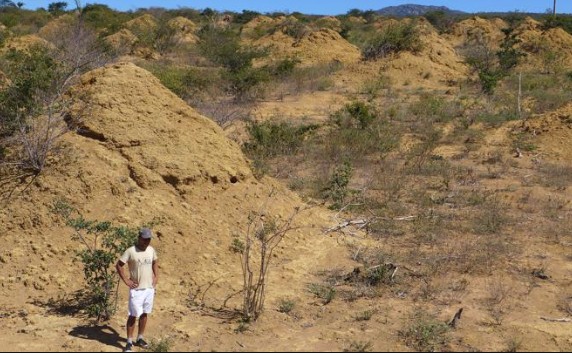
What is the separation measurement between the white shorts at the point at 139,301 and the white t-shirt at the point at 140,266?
36 millimetres

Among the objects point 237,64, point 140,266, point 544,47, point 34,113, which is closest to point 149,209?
point 34,113

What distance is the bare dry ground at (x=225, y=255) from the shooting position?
13.6 feet

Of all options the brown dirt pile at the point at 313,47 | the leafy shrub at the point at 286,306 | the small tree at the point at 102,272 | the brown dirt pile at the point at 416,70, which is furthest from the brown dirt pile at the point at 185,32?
the leafy shrub at the point at 286,306

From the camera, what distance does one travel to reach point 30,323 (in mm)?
4168

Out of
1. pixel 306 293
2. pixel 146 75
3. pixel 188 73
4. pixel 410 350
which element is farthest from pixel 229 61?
pixel 410 350

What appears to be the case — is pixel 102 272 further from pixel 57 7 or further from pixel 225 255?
pixel 57 7

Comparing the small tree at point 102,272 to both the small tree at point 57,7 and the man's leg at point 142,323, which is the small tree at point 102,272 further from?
the small tree at point 57,7

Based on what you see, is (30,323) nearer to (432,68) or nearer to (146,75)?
(146,75)

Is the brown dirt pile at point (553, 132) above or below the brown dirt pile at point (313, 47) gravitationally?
below

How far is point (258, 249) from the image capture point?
5.64 m

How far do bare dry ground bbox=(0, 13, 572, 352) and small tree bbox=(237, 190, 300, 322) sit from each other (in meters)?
0.10

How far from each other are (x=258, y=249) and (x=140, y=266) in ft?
6.53

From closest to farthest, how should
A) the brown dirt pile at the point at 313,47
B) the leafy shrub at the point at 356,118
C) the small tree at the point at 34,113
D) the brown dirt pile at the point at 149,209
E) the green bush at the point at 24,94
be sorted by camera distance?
the brown dirt pile at the point at 149,209, the small tree at the point at 34,113, the green bush at the point at 24,94, the leafy shrub at the point at 356,118, the brown dirt pile at the point at 313,47

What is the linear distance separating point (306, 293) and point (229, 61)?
12.1 meters
